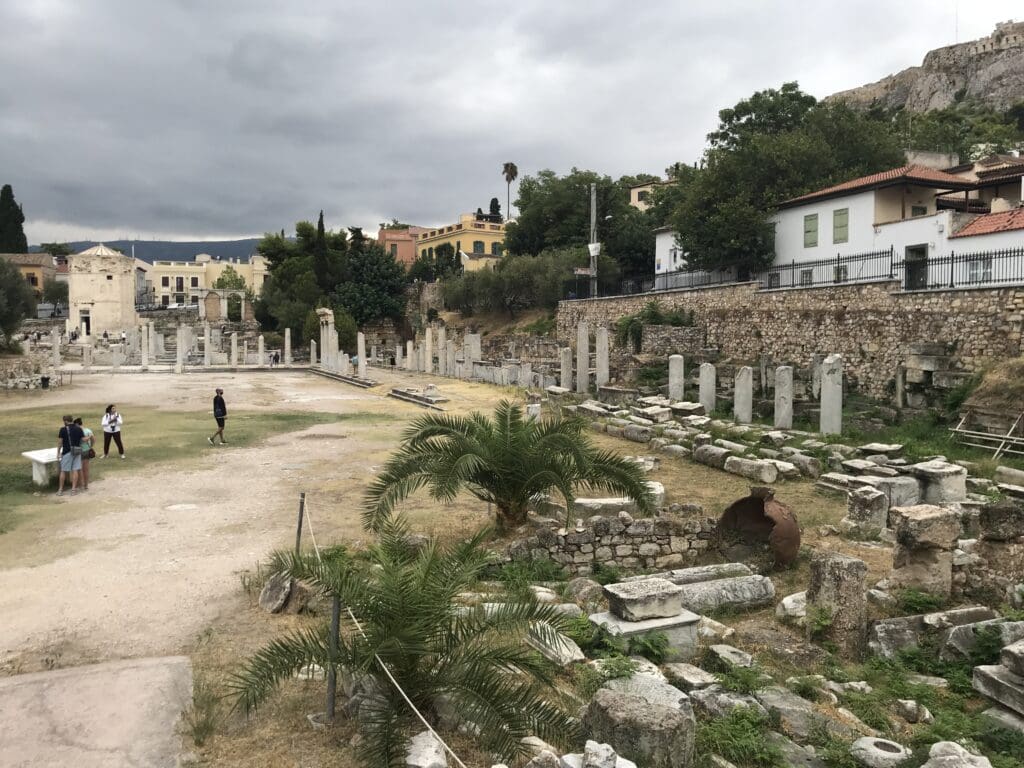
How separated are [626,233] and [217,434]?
36.8m

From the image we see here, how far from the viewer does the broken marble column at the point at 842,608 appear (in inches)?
297

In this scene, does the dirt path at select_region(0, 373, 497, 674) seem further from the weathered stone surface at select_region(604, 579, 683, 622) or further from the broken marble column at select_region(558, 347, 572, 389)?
the broken marble column at select_region(558, 347, 572, 389)

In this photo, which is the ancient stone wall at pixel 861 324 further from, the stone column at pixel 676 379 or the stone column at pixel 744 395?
the stone column at pixel 676 379

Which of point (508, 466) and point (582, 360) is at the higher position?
point (582, 360)

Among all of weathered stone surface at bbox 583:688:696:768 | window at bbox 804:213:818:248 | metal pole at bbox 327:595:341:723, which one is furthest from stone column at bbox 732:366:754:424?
metal pole at bbox 327:595:341:723

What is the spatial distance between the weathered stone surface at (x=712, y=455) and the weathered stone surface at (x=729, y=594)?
24.7 ft

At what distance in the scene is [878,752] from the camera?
512 centimetres

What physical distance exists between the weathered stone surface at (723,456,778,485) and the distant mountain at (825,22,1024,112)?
90.4 meters

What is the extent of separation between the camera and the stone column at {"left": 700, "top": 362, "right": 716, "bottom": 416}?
23.2 metres

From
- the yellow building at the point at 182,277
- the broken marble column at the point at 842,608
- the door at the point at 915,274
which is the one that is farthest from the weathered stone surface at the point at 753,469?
the yellow building at the point at 182,277

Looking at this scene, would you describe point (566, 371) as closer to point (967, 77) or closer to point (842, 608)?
point (842, 608)

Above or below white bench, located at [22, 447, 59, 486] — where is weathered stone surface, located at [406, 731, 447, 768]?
below

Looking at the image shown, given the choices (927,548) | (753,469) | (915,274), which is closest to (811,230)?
(915,274)

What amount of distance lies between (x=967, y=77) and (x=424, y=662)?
11896 cm
